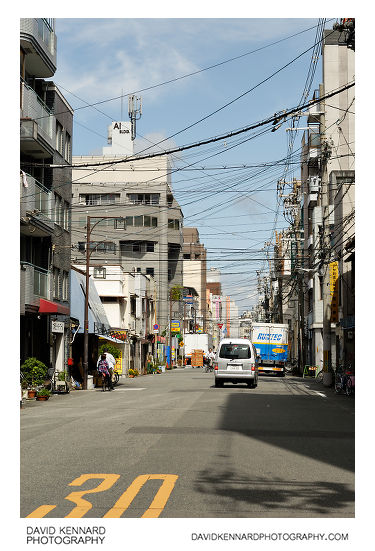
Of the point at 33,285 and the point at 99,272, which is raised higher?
the point at 99,272

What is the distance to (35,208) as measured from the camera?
32.3 m

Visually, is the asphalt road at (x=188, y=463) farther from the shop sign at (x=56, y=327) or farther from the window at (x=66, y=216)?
the window at (x=66, y=216)

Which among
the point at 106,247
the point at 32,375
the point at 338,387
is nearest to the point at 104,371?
the point at 32,375

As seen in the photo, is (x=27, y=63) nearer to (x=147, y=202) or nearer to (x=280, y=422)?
(x=280, y=422)

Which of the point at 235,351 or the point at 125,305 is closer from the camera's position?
the point at 235,351

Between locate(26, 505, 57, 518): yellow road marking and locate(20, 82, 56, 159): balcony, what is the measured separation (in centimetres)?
2370

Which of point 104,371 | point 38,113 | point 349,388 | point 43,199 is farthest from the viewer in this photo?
point 104,371

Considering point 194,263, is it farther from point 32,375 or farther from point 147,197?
point 32,375

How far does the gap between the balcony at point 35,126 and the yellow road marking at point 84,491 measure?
72.1 feet

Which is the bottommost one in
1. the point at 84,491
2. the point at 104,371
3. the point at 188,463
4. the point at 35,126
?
the point at 104,371

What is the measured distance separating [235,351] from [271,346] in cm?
2267

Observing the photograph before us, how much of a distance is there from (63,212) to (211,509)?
32.3m

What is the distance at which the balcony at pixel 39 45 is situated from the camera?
29250 millimetres

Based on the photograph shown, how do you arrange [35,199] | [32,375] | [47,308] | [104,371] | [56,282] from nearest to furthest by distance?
1. [32,375]
2. [47,308]
3. [35,199]
4. [104,371]
5. [56,282]
